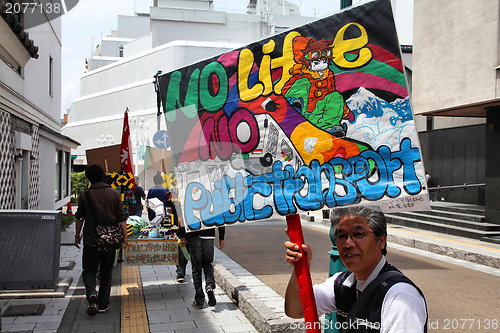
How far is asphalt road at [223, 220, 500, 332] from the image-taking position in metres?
6.00

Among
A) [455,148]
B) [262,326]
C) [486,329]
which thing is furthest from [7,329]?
[455,148]

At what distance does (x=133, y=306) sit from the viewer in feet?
20.8

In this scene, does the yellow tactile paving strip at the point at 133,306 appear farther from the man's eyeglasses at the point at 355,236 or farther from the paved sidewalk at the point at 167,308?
the man's eyeglasses at the point at 355,236

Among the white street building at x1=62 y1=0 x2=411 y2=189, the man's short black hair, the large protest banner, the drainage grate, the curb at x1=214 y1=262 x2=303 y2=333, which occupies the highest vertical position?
the white street building at x1=62 y1=0 x2=411 y2=189

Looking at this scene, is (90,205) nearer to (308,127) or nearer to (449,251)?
(308,127)

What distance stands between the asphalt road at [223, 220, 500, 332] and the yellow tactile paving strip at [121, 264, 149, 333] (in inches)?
85.9

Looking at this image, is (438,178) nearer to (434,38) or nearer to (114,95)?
(434,38)

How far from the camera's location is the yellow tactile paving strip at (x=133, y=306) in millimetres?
5495

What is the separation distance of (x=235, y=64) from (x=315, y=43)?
0.58m

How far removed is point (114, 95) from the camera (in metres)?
55.0

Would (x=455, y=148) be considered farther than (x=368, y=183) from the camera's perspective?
Yes

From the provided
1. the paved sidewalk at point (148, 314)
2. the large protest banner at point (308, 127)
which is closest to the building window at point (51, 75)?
the paved sidewalk at point (148, 314)

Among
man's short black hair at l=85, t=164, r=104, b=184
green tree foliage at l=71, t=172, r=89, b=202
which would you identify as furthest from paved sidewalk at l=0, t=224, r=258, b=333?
green tree foliage at l=71, t=172, r=89, b=202

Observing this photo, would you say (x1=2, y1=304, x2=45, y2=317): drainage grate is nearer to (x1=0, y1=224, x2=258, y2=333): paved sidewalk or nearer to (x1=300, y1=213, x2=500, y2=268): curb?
(x1=0, y1=224, x2=258, y2=333): paved sidewalk
